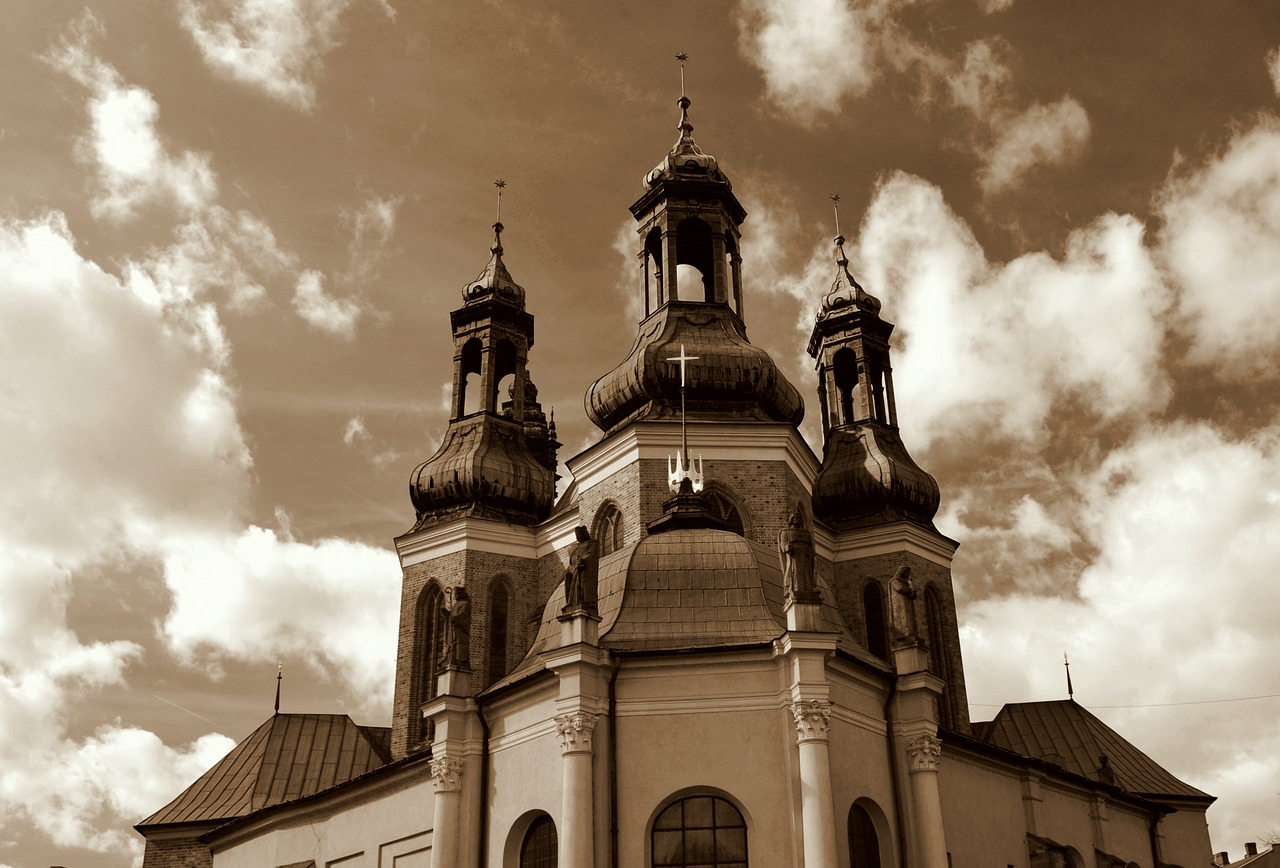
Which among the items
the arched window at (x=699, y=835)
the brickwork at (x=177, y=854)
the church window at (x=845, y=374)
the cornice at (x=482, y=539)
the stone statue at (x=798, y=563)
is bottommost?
the arched window at (x=699, y=835)

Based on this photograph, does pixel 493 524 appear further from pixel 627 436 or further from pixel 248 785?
pixel 248 785

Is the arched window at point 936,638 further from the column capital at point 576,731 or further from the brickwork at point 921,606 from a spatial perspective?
the column capital at point 576,731

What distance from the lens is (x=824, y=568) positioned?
34.7 metres

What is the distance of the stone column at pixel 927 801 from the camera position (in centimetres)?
2073

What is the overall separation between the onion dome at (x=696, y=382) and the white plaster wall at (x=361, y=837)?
34.7ft

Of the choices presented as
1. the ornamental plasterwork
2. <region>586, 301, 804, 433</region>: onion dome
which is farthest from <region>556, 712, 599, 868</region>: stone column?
<region>586, 301, 804, 433</region>: onion dome

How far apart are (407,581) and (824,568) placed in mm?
11052

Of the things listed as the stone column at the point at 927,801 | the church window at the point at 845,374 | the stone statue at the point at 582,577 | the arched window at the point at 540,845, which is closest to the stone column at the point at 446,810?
the arched window at the point at 540,845

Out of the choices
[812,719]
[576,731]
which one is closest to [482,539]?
[576,731]

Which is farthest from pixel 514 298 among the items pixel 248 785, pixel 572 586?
pixel 572 586

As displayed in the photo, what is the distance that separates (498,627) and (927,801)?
602 inches

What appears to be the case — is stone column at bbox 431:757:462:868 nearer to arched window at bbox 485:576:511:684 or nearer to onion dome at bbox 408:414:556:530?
arched window at bbox 485:576:511:684

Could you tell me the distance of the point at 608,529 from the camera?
102ft

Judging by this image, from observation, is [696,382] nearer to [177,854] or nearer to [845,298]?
[845,298]
